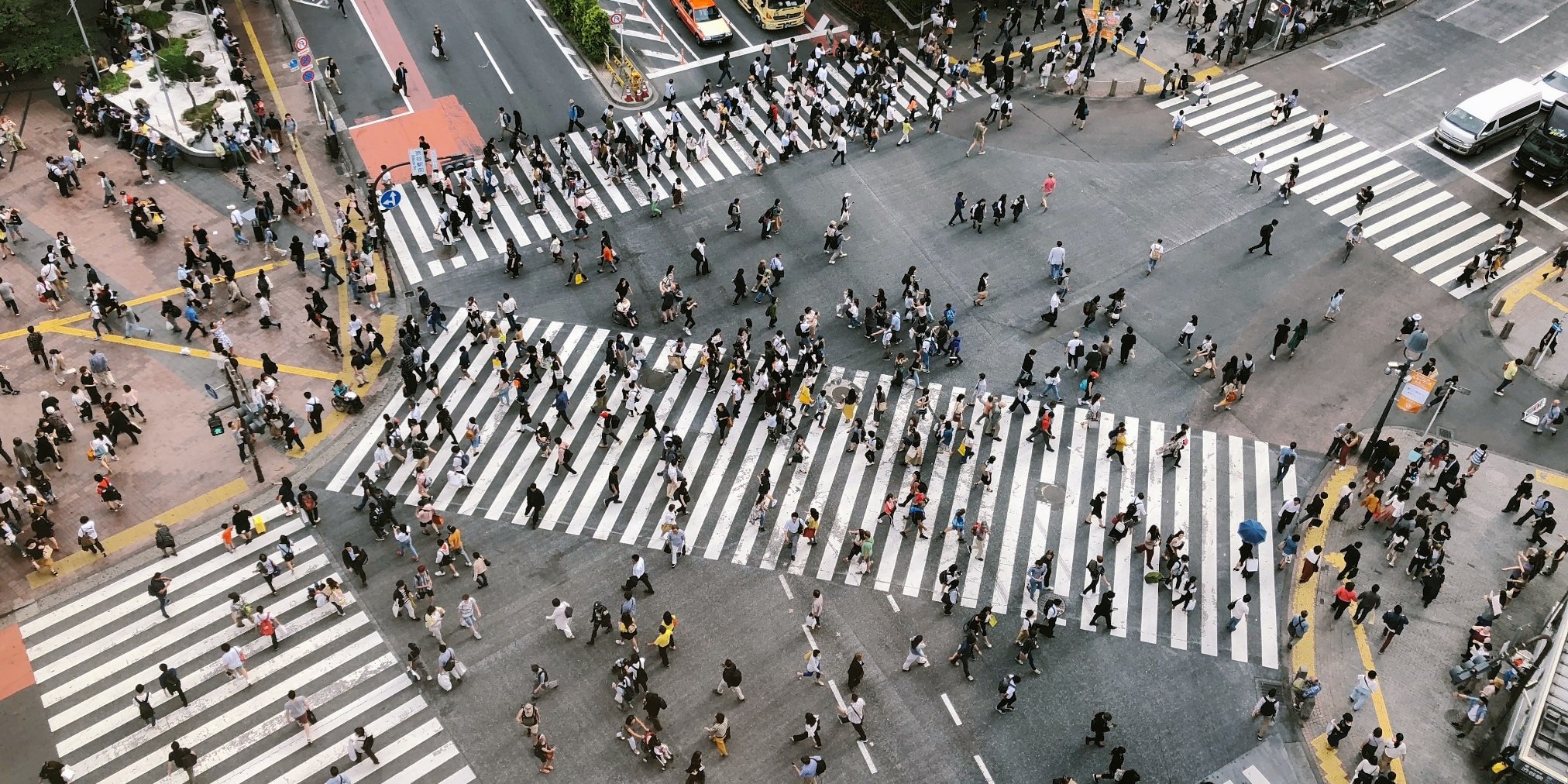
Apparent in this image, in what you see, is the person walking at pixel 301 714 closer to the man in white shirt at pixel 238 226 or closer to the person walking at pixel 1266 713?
the man in white shirt at pixel 238 226

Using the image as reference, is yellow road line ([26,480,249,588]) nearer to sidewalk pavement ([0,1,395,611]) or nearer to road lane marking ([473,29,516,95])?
sidewalk pavement ([0,1,395,611])

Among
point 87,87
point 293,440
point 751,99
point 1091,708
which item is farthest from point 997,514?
point 87,87

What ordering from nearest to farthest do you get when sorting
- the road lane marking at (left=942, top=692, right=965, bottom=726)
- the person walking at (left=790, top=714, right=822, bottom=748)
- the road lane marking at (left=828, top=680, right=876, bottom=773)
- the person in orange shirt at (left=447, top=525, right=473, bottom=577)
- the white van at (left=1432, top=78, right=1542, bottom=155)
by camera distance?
the person walking at (left=790, top=714, right=822, bottom=748) < the road lane marking at (left=828, top=680, right=876, bottom=773) < the road lane marking at (left=942, top=692, right=965, bottom=726) < the person in orange shirt at (left=447, top=525, right=473, bottom=577) < the white van at (left=1432, top=78, right=1542, bottom=155)

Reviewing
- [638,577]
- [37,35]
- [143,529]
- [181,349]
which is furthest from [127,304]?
[638,577]

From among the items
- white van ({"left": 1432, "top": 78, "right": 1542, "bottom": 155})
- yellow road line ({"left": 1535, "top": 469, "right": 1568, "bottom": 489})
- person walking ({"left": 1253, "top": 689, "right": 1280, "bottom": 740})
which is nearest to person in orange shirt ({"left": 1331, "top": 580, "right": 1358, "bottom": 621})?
person walking ({"left": 1253, "top": 689, "right": 1280, "bottom": 740})

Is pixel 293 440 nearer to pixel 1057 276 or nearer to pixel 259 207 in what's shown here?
pixel 259 207

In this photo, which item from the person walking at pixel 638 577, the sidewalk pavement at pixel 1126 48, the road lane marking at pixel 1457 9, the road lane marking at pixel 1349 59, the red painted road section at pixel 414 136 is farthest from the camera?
the road lane marking at pixel 1457 9

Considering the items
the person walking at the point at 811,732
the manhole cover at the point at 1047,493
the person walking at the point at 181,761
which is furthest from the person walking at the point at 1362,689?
the person walking at the point at 181,761
